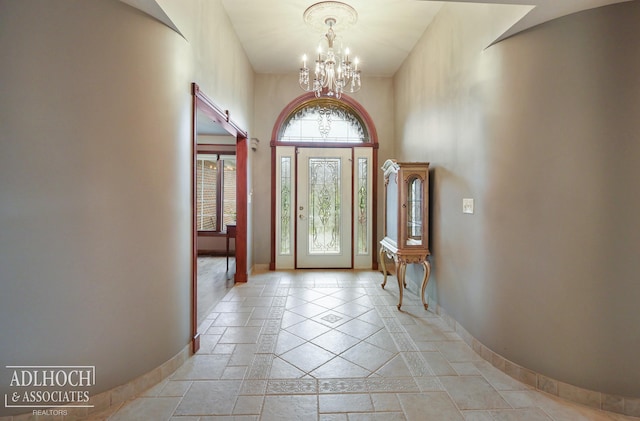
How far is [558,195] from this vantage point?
1950 millimetres

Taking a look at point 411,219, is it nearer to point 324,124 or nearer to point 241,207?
point 241,207

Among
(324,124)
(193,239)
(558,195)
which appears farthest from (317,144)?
(558,195)

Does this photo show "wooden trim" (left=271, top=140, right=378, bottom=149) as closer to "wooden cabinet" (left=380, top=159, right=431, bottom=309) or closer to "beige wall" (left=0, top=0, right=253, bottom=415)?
"wooden cabinet" (left=380, top=159, right=431, bottom=309)

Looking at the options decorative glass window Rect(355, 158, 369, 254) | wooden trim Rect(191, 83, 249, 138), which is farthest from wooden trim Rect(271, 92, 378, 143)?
wooden trim Rect(191, 83, 249, 138)

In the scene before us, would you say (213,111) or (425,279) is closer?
(213,111)

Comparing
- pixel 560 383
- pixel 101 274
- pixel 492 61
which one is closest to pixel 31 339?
pixel 101 274

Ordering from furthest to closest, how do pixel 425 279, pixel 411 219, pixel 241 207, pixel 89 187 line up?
pixel 241 207 → pixel 411 219 → pixel 425 279 → pixel 89 187

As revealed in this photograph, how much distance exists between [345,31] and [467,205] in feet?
8.79

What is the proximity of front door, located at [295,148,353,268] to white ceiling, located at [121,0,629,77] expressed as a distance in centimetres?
154

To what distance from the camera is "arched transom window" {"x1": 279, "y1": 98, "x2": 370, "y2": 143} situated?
17.0ft

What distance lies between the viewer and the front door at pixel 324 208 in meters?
5.14

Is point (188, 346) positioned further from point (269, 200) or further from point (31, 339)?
point (269, 200)

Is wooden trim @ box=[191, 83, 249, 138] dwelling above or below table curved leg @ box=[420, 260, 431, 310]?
above

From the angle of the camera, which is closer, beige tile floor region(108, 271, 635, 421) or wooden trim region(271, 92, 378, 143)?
beige tile floor region(108, 271, 635, 421)
